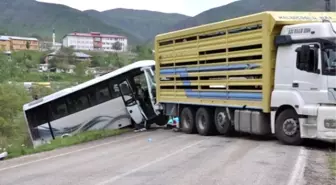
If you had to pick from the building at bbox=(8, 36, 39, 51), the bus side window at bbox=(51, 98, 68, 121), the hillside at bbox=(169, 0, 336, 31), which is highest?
the hillside at bbox=(169, 0, 336, 31)

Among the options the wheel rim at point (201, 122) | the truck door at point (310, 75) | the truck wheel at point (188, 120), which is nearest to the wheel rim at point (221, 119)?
the wheel rim at point (201, 122)

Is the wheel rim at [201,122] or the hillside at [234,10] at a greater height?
the hillside at [234,10]

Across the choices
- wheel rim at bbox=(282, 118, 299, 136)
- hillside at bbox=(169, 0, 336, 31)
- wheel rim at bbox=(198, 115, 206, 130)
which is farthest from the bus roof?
hillside at bbox=(169, 0, 336, 31)

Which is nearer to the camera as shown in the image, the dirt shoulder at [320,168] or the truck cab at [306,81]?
the dirt shoulder at [320,168]

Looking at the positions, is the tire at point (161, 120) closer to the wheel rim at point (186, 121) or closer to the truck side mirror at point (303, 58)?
the wheel rim at point (186, 121)

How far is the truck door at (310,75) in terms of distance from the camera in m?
12.3

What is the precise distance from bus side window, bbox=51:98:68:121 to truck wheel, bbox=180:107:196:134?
7.42 m

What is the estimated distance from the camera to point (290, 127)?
1301 centimetres

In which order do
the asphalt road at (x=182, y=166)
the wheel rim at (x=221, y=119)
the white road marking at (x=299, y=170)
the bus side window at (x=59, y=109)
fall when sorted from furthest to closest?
the bus side window at (x=59, y=109) < the wheel rim at (x=221, y=119) < the asphalt road at (x=182, y=166) < the white road marking at (x=299, y=170)

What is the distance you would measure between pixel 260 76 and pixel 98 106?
10.9m

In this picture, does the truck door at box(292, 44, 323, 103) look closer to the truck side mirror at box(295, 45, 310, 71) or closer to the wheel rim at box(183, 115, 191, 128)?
the truck side mirror at box(295, 45, 310, 71)

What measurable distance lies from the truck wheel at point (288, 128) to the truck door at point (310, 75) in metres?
0.66

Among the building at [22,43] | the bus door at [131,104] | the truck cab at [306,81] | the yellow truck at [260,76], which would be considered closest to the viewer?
the truck cab at [306,81]

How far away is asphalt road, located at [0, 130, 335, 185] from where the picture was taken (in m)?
8.52
